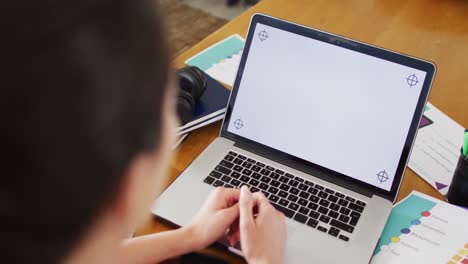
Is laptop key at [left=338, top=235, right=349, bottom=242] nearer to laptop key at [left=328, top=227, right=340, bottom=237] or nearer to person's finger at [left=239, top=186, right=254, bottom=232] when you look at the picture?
laptop key at [left=328, top=227, right=340, bottom=237]

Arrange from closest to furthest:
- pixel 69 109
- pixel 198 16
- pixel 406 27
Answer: pixel 69 109, pixel 406 27, pixel 198 16

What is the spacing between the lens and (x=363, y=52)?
88 centimetres

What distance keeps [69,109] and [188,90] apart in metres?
0.71

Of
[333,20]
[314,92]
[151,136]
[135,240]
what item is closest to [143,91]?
[151,136]

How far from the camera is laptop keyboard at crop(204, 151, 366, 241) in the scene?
2.81ft

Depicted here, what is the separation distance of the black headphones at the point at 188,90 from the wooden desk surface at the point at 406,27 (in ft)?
0.59

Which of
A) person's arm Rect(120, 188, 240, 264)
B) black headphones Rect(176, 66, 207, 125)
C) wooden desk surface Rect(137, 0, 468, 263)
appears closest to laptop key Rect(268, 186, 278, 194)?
person's arm Rect(120, 188, 240, 264)

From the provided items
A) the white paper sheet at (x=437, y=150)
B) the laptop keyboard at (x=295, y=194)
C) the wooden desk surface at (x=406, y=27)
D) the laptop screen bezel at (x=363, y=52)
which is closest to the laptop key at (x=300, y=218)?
the laptop keyboard at (x=295, y=194)

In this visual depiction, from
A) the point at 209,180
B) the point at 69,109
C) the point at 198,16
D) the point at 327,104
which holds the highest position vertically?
the point at 69,109

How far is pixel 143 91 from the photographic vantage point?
38cm

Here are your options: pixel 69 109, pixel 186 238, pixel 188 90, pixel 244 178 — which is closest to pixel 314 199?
pixel 244 178

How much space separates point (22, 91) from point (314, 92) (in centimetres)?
66

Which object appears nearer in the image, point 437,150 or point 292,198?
point 292,198

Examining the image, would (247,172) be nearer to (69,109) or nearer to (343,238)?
(343,238)
